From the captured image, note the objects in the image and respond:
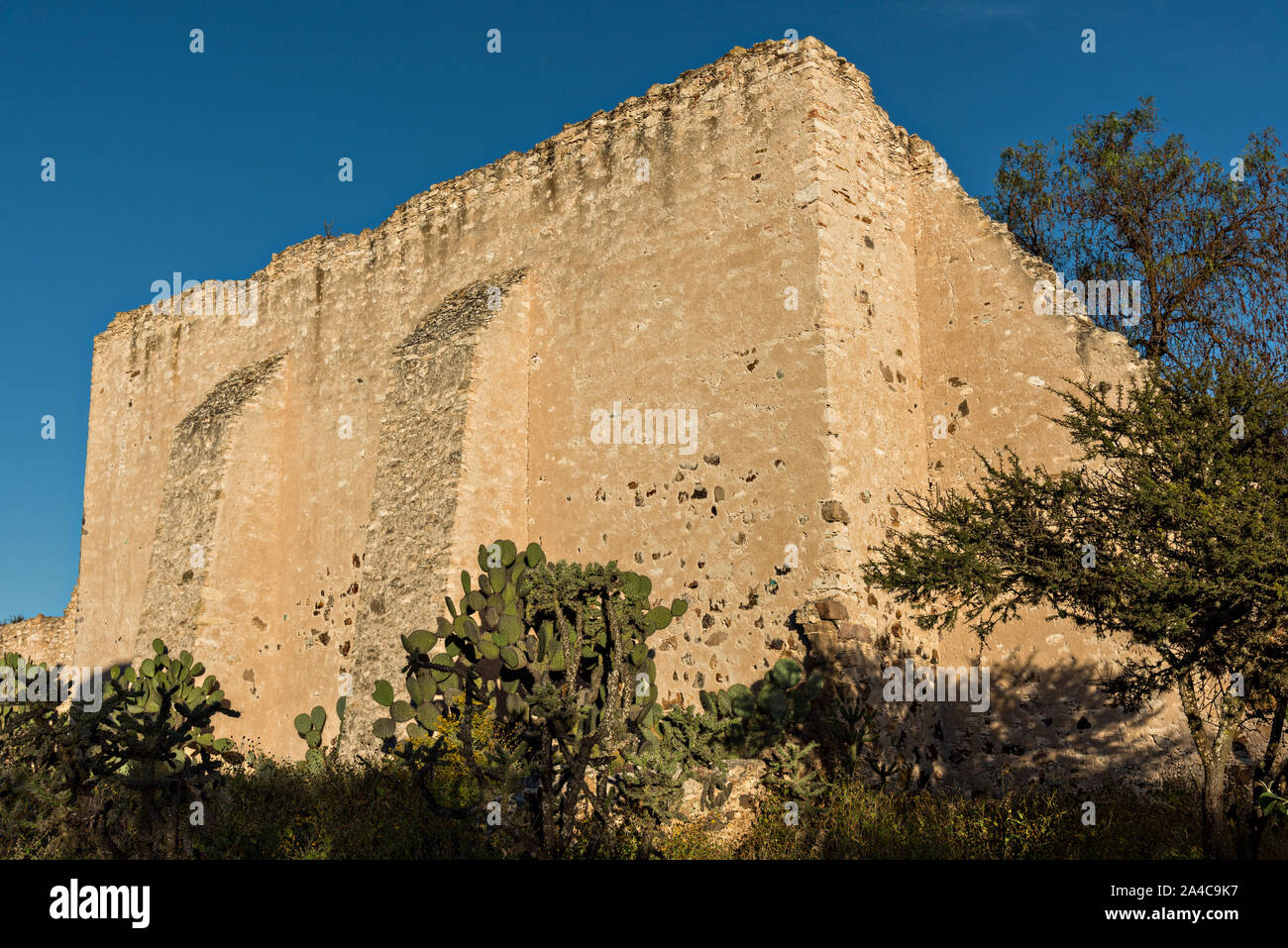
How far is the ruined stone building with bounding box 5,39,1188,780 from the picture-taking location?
10117 mm

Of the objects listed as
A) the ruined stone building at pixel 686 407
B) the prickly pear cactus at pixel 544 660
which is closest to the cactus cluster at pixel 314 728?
the ruined stone building at pixel 686 407

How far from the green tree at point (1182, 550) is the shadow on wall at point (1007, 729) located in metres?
1.12

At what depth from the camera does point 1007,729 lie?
10.2 meters

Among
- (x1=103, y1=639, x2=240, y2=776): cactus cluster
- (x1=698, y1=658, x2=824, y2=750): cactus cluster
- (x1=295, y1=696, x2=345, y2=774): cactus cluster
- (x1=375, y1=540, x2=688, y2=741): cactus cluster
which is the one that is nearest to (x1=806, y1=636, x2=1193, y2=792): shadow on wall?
(x1=698, y1=658, x2=824, y2=750): cactus cluster

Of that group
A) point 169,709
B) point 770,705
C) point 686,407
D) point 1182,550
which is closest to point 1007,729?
point 770,705

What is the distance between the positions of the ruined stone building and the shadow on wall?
0.12 ft

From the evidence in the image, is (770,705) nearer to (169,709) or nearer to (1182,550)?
(1182,550)

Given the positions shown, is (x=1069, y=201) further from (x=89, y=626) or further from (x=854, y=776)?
(x=89, y=626)

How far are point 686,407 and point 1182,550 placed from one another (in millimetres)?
5012

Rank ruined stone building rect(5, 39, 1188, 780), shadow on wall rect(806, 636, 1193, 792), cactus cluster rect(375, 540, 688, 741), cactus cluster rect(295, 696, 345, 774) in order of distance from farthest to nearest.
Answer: cactus cluster rect(295, 696, 345, 774) < ruined stone building rect(5, 39, 1188, 780) < shadow on wall rect(806, 636, 1193, 792) < cactus cluster rect(375, 540, 688, 741)

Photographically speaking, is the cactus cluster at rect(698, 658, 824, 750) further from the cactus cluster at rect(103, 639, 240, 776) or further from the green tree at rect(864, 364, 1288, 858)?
the cactus cluster at rect(103, 639, 240, 776)

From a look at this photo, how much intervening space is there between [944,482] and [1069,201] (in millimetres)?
6810

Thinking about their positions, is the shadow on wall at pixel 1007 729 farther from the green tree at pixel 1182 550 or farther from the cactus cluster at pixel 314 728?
the cactus cluster at pixel 314 728

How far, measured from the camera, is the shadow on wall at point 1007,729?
952cm
